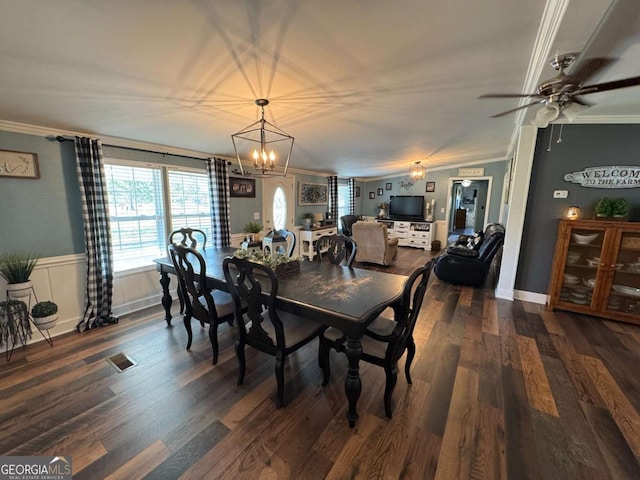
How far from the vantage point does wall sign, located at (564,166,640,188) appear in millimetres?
3090

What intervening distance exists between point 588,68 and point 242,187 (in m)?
4.27

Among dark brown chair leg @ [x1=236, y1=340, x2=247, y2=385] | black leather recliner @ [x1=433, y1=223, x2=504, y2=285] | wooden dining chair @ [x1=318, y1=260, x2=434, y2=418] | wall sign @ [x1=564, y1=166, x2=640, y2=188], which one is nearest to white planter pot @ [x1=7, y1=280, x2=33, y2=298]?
dark brown chair leg @ [x1=236, y1=340, x2=247, y2=385]

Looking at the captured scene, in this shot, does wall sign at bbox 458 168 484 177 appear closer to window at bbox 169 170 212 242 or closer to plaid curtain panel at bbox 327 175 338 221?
plaid curtain panel at bbox 327 175 338 221

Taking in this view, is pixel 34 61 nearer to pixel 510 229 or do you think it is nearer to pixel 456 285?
pixel 510 229

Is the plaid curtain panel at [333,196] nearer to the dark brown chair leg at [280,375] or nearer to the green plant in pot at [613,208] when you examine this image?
the green plant in pot at [613,208]

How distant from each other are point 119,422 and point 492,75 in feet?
12.3

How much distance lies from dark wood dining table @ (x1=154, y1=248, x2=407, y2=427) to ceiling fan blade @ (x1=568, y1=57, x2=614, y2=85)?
172cm

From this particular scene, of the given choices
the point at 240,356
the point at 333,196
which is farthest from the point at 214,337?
the point at 333,196

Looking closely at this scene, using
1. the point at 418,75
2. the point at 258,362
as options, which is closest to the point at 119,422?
the point at 258,362

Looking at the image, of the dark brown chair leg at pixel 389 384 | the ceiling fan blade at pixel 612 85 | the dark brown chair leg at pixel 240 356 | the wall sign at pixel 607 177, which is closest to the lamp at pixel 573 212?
the wall sign at pixel 607 177

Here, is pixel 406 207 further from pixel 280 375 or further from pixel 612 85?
pixel 280 375

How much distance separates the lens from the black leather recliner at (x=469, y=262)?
4211 millimetres

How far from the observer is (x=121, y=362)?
234 centimetres

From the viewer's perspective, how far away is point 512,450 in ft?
5.02
